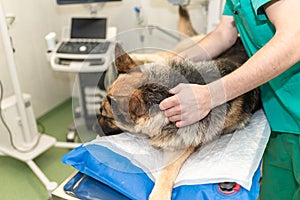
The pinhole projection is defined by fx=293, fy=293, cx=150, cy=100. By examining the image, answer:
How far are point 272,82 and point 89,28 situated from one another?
1287 mm

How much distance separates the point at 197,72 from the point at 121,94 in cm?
26

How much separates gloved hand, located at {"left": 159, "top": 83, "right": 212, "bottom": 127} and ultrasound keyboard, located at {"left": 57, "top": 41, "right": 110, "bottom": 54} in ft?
3.09

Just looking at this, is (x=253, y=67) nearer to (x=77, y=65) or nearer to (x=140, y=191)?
(x=140, y=191)

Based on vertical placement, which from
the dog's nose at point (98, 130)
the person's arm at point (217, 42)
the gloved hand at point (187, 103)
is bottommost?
the dog's nose at point (98, 130)

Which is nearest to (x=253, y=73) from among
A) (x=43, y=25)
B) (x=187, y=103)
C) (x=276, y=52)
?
(x=276, y=52)

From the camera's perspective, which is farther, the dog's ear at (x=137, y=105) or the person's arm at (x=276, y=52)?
the dog's ear at (x=137, y=105)

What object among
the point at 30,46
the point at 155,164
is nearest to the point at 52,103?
the point at 30,46

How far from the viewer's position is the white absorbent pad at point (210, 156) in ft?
2.56

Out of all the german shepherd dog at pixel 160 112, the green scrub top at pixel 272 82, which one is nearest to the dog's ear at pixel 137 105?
the german shepherd dog at pixel 160 112

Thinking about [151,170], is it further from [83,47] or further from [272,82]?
[83,47]

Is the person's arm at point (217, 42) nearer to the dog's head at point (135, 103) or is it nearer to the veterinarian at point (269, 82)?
the veterinarian at point (269, 82)

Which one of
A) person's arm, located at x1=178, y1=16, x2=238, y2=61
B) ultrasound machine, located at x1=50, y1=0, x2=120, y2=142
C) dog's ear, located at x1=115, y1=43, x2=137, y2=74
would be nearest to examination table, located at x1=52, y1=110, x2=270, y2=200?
dog's ear, located at x1=115, y1=43, x2=137, y2=74

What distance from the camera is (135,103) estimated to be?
2.58 feet

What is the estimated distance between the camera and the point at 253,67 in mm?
744
